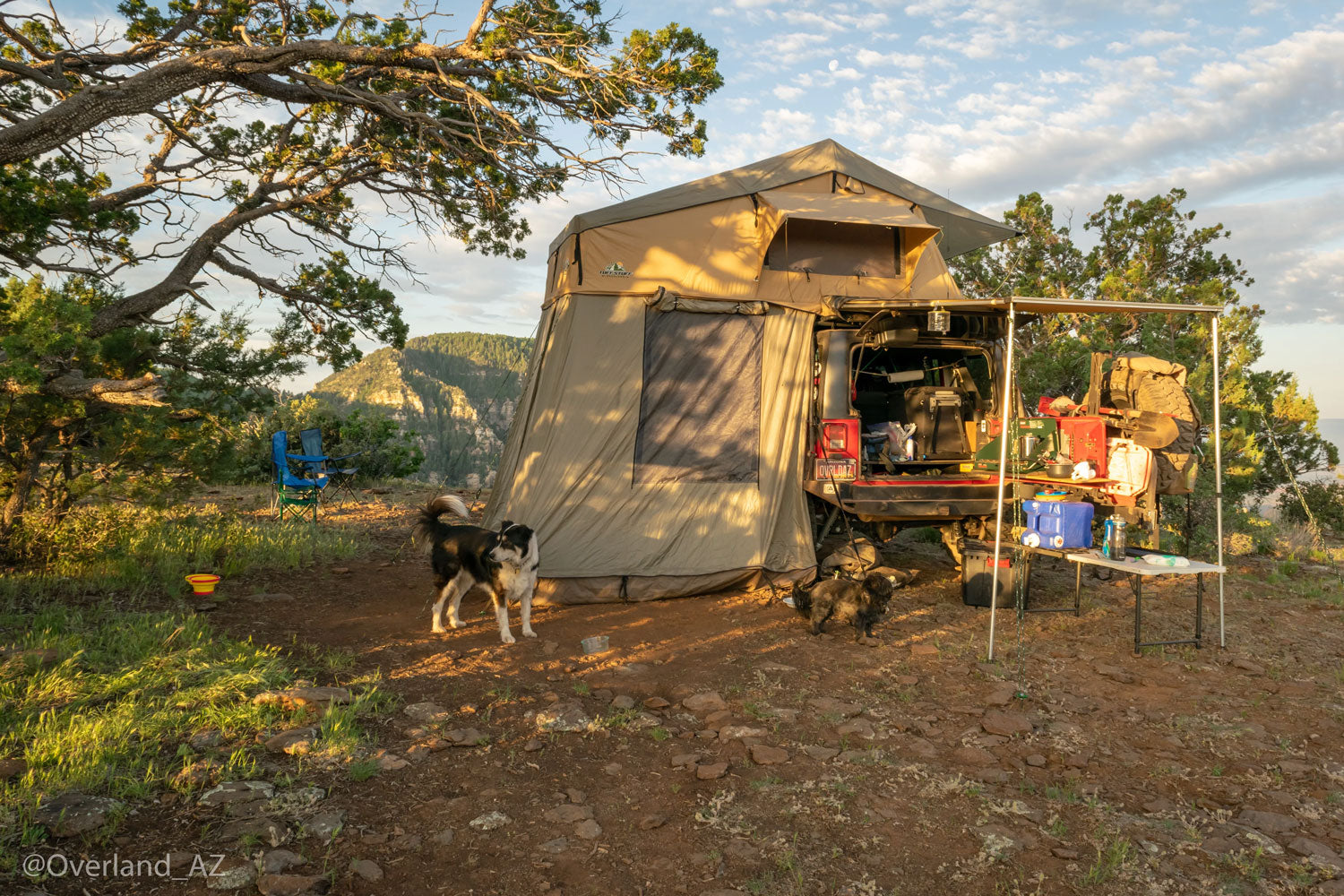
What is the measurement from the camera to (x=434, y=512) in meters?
5.86

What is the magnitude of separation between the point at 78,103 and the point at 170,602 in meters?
3.52

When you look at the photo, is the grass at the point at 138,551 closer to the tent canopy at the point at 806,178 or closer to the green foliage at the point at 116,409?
the green foliage at the point at 116,409

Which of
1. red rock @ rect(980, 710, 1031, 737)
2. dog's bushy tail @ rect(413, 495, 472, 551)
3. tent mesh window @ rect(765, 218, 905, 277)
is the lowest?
red rock @ rect(980, 710, 1031, 737)

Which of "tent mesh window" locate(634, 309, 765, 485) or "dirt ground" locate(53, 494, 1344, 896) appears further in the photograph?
"tent mesh window" locate(634, 309, 765, 485)

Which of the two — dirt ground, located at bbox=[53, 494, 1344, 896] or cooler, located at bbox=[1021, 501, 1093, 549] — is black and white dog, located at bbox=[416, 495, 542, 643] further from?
cooler, located at bbox=[1021, 501, 1093, 549]

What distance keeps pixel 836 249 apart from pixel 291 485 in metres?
6.74

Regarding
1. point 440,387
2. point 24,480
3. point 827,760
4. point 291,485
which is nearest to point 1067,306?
point 827,760

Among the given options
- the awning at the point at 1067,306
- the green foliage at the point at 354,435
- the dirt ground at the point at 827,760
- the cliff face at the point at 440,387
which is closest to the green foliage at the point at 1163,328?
the awning at the point at 1067,306

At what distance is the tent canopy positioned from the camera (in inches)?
261

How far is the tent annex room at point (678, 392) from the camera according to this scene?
654 cm

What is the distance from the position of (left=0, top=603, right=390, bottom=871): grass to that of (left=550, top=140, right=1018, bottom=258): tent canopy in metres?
4.23

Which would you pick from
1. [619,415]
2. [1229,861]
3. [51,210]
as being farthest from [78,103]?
[1229,861]

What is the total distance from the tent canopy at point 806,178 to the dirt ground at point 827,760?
3.51 meters

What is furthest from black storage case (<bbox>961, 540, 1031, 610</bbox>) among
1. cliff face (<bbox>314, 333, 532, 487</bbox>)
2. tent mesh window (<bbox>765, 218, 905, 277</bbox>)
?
cliff face (<bbox>314, 333, 532, 487</bbox>)
